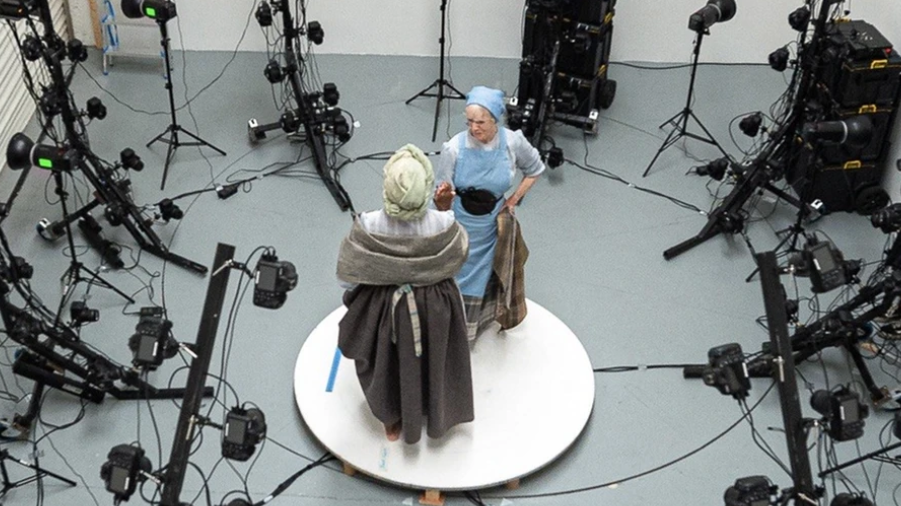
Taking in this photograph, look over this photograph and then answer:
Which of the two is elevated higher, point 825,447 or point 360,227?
point 360,227

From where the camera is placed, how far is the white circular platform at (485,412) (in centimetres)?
493

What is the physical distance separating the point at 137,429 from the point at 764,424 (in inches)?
122

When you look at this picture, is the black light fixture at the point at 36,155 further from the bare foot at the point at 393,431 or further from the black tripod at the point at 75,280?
the bare foot at the point at 393,431

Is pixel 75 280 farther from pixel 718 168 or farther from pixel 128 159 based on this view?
pixel 718 168

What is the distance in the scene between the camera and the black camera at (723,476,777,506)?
3658 millimetres

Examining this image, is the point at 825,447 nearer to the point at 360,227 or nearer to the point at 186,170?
the point at 360,227

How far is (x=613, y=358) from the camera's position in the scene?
572 centimetres

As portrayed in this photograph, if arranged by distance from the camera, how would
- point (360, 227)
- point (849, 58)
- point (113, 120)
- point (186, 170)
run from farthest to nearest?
point (113, 120) → point (186, 170) → point (849, 58) → point (360, 227)

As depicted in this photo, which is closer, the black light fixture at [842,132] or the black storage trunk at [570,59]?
the black light fixture at [842,132]

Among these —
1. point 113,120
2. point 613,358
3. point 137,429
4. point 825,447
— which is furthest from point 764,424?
point 113,120

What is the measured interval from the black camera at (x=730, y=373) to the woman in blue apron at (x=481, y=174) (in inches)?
61.9

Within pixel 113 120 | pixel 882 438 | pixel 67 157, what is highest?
pixel 67 157

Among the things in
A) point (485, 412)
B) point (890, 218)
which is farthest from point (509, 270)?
point (890, 218)

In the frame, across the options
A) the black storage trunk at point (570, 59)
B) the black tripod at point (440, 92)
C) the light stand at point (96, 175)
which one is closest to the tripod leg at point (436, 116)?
the black tripod at point (440, 92)
